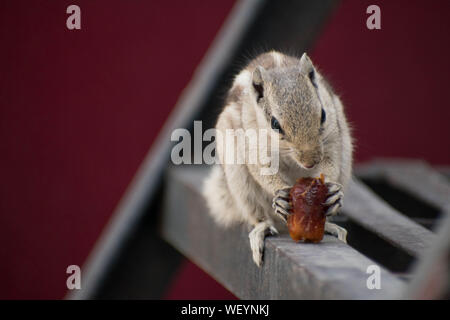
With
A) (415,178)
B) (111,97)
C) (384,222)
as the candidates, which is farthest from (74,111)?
(384,222)

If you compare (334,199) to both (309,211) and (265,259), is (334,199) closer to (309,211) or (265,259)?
(309,211)

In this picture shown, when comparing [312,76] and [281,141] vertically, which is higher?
[312,76]

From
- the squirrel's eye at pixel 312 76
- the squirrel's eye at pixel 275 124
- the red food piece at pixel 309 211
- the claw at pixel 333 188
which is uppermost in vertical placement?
the squirrel's eye at pixel 312 76

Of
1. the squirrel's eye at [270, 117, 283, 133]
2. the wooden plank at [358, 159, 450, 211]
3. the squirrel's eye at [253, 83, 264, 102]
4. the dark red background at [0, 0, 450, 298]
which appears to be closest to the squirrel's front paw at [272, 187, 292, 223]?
the squirrel's eye at [270, 117, 283, 133]

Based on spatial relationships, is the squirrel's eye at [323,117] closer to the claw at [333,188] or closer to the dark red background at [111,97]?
the claw at [333,188]

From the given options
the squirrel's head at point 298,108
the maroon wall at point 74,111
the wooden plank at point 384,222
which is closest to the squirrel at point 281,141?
the squirrel's head at point 298,108
